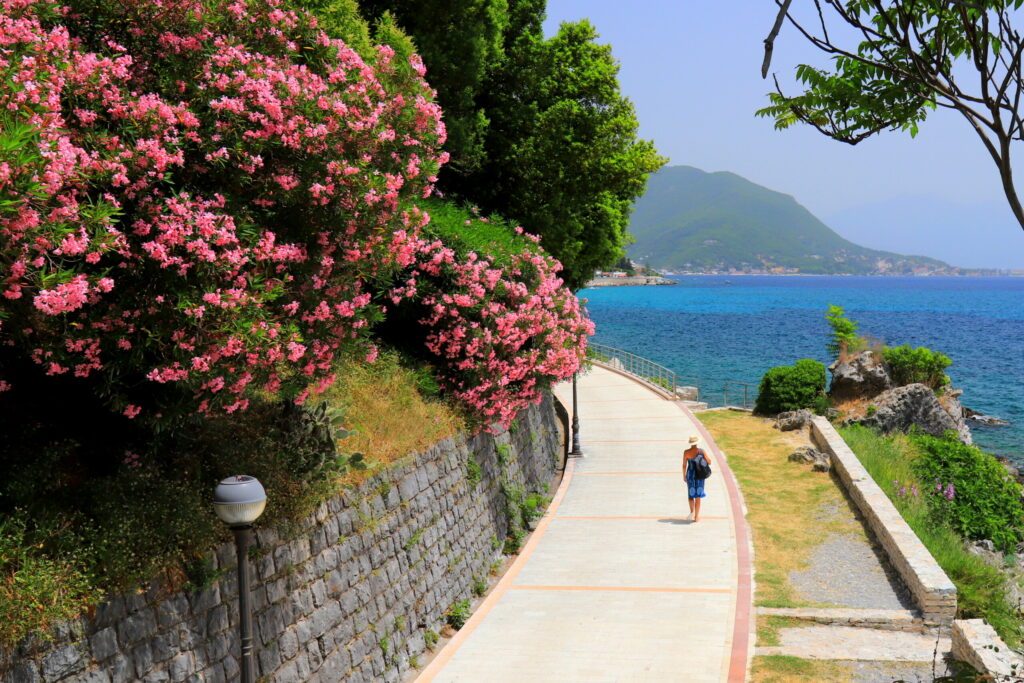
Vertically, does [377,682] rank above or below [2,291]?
below

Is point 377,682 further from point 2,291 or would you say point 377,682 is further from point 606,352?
point 606,352

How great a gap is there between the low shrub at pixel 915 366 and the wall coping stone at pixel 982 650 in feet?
74.2

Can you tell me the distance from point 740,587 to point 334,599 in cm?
653

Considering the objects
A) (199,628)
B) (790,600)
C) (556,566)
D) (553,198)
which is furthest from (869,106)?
(553,198)

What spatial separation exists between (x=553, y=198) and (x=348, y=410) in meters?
13.1

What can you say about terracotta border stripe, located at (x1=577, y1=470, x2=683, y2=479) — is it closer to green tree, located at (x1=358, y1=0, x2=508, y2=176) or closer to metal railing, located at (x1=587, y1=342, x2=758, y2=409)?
green tree, located at (x1=358, y1=0, x2=508, y2=176)

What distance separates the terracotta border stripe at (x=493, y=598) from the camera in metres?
10.9

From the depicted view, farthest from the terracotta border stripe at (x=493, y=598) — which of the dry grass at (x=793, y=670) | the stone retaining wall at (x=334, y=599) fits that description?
the dry grass at (x=793, y=670)

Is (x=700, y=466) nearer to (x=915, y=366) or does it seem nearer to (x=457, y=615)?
(x=457, y=615)

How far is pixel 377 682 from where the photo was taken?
998cm

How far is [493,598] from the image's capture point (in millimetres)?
13414

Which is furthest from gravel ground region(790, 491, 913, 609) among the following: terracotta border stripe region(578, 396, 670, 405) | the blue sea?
the blue sea

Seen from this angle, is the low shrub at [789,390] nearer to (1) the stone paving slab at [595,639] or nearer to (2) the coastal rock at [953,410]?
(2) the coastal rock at [953,410]

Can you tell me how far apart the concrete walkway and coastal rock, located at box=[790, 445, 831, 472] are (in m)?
1.97
